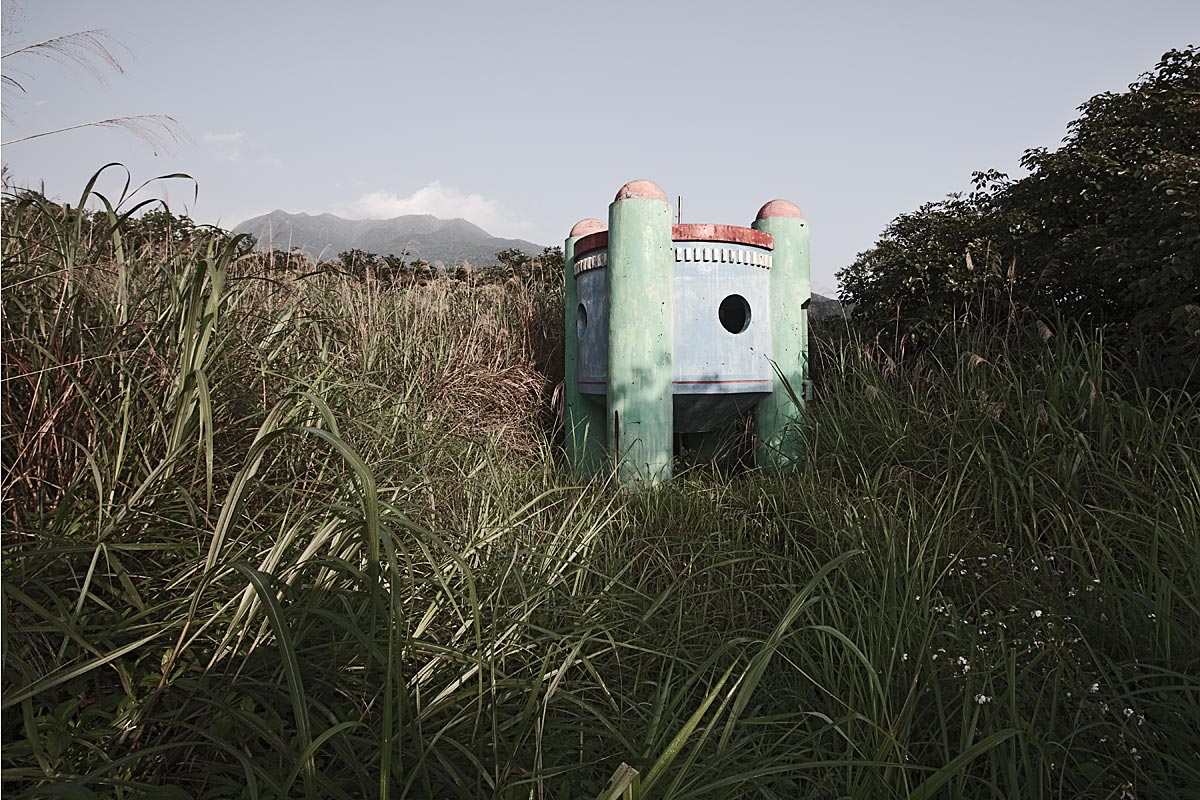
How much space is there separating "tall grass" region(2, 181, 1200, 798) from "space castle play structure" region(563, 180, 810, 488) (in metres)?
0.75

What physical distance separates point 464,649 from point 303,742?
22.8 inches

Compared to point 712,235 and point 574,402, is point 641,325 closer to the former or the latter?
point 712,235

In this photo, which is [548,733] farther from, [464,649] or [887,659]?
[887,659]

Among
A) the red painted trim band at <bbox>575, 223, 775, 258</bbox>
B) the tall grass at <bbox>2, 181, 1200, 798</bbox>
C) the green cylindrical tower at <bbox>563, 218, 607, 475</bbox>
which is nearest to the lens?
the tall grass at <bbox>2, 181, 1200, 798</bbox>

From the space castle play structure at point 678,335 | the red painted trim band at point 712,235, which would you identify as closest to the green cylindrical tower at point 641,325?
the space castle play structure at point 678,335

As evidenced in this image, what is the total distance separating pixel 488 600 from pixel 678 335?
2397 mm

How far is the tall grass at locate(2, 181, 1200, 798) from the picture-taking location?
1223 millimetres

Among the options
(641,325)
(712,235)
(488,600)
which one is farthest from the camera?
(712,235)

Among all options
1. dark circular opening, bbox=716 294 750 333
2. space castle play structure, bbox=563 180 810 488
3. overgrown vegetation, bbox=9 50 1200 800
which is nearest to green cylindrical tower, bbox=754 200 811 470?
space castle play structure, bbox=563 180 810 488

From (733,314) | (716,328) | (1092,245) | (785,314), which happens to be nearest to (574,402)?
(716,328)

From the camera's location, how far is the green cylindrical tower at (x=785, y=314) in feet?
13.2

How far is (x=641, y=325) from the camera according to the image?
3.71 m

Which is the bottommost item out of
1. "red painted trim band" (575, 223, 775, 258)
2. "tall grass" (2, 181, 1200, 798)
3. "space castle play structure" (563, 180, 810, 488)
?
"tall grass" (2, 181, 1200, 798)

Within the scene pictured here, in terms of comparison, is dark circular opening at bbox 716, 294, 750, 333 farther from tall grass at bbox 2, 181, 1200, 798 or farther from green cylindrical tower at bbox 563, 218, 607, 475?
tall grass at bbox 2, 181, 1200, 798
